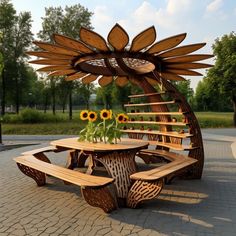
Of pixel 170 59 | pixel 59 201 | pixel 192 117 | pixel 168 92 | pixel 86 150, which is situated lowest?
pixel 59 201

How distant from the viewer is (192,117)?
250 inches

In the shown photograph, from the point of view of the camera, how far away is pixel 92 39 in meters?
4.91

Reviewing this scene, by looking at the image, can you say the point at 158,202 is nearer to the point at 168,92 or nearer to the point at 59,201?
the point at 59,201

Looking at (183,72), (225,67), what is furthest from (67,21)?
(183,72)

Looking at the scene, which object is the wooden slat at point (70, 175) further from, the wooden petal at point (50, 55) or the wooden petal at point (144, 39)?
the wooden petal at point (144, 39)

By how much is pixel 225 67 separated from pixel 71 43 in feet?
61.7

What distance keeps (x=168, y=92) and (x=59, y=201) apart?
324 cm

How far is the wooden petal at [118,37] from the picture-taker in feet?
14.9

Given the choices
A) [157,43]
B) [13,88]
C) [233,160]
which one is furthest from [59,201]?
[13,88]

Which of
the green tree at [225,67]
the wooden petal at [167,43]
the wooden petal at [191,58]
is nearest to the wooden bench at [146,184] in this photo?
the wooden petal at [167,43]

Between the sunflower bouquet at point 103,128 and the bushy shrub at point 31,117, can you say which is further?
the bushy shrub at point 31,117

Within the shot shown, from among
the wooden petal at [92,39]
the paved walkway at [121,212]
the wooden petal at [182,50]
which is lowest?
the paved walkway at [121,212]

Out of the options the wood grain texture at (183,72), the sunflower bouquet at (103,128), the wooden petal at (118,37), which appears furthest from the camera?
the wood grain texture at (183,72)

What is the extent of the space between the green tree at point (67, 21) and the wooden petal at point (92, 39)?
74.2ft
